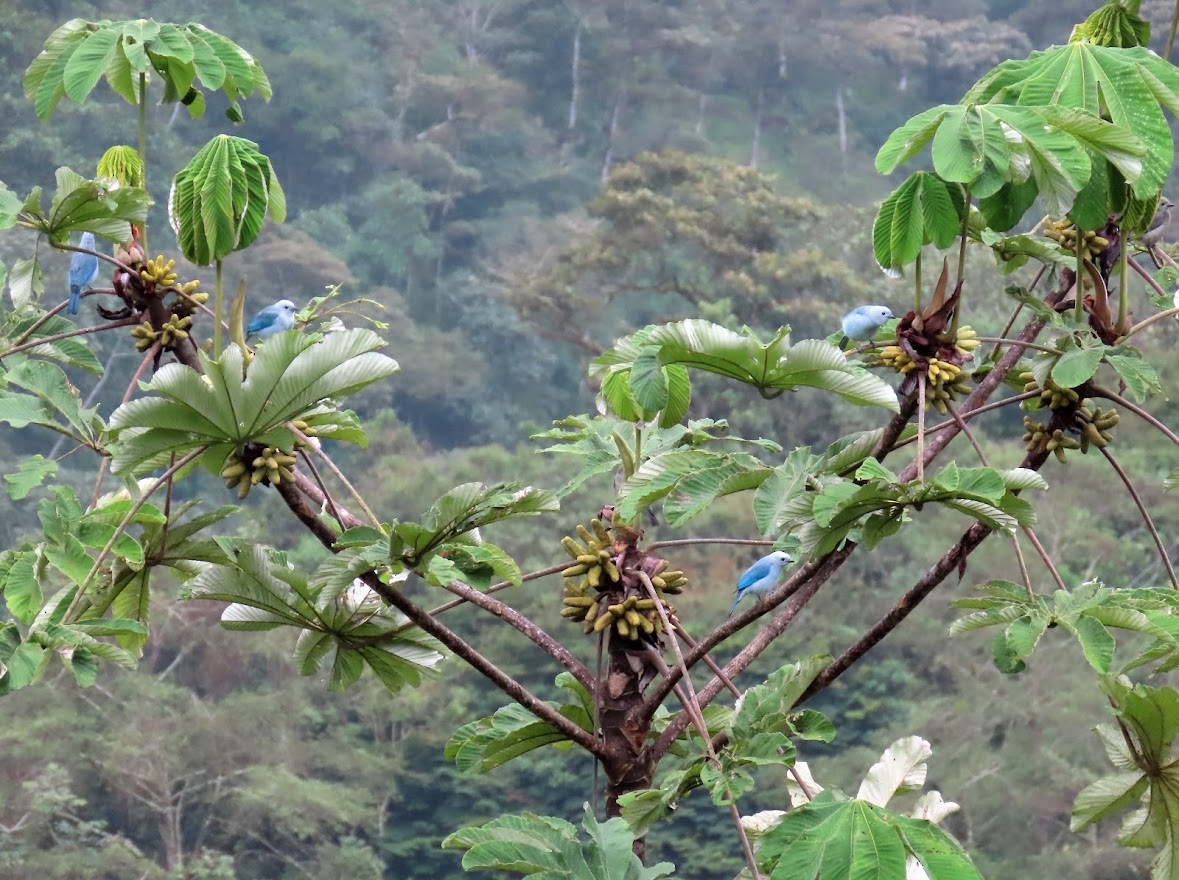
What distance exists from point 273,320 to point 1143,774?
4.99 ft

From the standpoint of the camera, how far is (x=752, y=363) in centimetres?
129

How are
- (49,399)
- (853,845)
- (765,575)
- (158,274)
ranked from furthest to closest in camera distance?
(765,575), (49,399), (158,274), (853,845)

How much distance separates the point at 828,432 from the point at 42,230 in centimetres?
1147

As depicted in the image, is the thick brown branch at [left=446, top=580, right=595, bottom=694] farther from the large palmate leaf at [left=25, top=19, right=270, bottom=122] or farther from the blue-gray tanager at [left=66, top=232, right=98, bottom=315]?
the blue-gray tanager at [left=66, top=232, right=98, bottom=315]

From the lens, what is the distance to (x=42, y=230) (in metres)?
1.36

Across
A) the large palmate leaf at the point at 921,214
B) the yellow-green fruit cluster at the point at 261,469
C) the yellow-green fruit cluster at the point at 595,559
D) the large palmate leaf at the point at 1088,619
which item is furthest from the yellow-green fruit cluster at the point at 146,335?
the large palmate leaf at the point at 1088,619

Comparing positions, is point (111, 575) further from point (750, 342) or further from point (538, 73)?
point (538, 73)

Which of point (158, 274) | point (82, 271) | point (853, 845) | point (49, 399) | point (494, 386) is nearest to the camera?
point (853, 845)

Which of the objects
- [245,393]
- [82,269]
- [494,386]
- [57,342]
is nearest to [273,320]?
[82,269]

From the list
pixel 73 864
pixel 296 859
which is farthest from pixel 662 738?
pixel 296 859

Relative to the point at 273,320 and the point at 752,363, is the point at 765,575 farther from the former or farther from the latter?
the point at 752,363

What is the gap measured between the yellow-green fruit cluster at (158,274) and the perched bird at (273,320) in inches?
29.1

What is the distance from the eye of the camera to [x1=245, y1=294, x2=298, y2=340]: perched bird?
2209 millimetres

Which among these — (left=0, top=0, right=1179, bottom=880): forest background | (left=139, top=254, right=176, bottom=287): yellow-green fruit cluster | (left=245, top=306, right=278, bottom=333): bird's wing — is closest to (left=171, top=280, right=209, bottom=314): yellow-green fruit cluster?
(left=139, top=254, right=176, bottom=287): yellow-green fruit cluster
